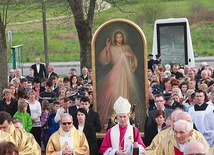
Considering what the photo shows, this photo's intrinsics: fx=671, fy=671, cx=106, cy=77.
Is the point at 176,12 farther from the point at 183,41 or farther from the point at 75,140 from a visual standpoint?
the point at 75,140

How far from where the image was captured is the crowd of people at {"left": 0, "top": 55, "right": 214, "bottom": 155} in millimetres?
9820

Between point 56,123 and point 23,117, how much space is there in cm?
76

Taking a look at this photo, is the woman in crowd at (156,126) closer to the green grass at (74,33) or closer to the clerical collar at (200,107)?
the clerical collar at (200,107)

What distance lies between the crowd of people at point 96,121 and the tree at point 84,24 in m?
5.15

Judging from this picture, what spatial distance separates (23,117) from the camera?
14.7 meters

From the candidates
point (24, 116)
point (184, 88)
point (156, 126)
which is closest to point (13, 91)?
point (24, 116)

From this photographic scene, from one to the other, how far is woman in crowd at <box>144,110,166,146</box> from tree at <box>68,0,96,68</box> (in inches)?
441

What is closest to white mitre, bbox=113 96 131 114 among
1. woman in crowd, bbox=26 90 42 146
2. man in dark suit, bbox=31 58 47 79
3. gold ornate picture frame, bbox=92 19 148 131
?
gold ornate picture frame, bbox=92 19 148 131

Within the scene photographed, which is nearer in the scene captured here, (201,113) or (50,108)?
(201,113)

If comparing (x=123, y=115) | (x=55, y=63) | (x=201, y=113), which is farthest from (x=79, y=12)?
(x=55, y=63)

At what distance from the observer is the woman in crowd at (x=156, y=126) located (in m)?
12.2

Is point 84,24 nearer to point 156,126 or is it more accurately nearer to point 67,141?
point 156,126

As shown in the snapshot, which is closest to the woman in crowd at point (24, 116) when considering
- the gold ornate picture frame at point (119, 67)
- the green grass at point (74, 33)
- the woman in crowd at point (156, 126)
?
the gold ornate picture frame at point (119, 67)

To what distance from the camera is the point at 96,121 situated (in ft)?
45.3
